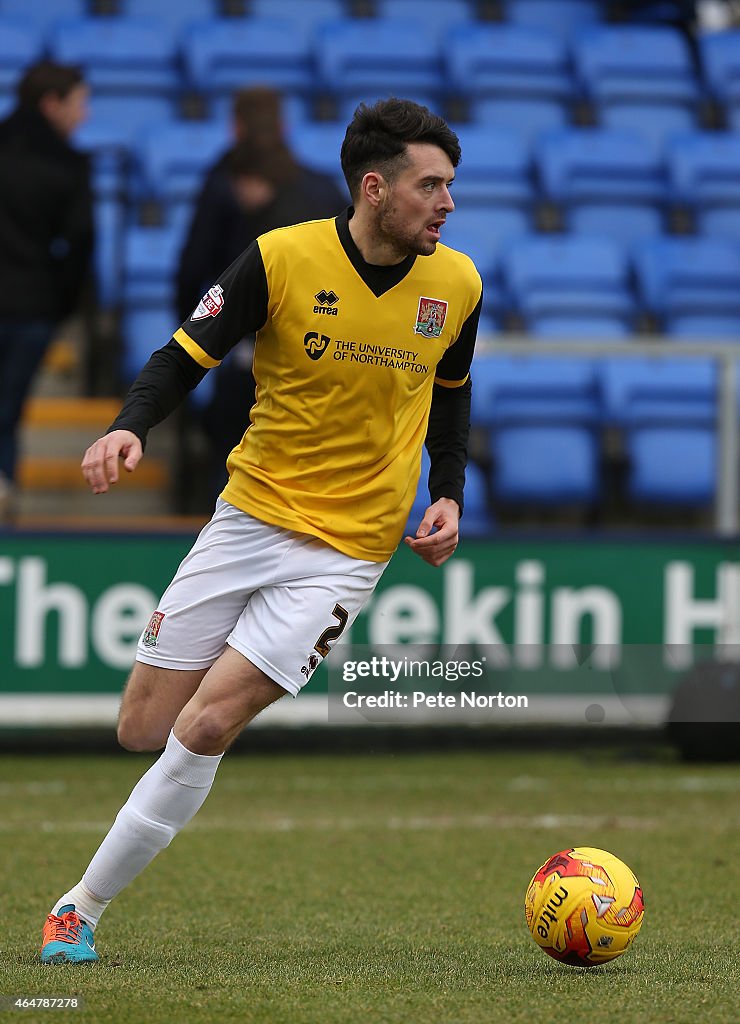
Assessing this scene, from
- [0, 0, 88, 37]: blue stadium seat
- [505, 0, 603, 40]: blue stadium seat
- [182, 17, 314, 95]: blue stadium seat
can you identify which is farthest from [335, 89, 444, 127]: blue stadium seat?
[0, 0, 88, 37]: blue stadium seat

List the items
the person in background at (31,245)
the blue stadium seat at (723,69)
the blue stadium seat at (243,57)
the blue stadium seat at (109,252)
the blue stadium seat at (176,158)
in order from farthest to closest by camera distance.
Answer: the blue stadium seat at (723,69), the blue stadium seat at (243,57), the blue stadium seat at (176,158), the blue stadium seat at (109,252), the person in background at (31,245)

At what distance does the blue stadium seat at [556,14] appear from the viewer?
1361 centimetres

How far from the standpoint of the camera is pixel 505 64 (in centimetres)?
1255

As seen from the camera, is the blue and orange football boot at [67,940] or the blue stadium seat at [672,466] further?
the blue stadium seat at [672,466]

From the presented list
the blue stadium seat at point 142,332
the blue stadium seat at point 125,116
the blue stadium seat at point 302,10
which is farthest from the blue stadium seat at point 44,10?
the blue stadium seat at point 142,332

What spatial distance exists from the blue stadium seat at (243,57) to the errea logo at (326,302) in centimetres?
843

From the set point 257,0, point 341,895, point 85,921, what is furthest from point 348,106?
point 85,921

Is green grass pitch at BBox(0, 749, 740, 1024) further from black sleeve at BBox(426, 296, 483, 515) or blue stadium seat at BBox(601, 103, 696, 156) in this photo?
blue stadium seat at BBox(601, 103, 696, 156)

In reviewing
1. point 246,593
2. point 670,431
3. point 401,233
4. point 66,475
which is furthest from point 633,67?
point 246,593

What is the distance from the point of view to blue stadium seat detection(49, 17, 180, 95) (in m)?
12.1

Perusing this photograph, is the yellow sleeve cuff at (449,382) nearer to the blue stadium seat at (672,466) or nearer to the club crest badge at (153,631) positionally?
the club crest badge at (153,631)

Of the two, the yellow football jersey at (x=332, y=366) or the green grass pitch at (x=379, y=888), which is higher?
the yellow football jersey at (x=332, y=366)

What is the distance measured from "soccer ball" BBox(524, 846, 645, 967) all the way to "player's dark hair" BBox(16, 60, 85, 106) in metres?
5.30

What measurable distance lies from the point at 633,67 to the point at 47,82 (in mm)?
6059
